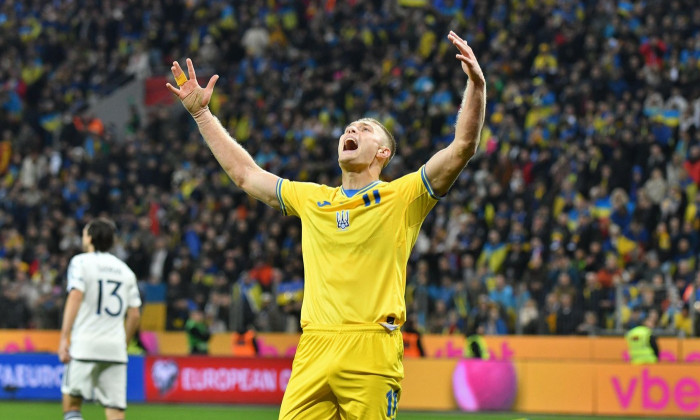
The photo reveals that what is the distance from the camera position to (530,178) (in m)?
21.0

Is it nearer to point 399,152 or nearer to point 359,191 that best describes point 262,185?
point 359,191

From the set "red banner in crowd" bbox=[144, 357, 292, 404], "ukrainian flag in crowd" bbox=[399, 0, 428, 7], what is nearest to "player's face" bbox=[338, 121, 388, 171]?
"red banner in crowd" bbox=[144, 357, 292, 404]

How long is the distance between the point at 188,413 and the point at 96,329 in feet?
22.9

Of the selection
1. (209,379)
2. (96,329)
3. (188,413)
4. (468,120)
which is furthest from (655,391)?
(468,120)

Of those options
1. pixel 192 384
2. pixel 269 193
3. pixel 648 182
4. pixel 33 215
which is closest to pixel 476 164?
pixel 648 182

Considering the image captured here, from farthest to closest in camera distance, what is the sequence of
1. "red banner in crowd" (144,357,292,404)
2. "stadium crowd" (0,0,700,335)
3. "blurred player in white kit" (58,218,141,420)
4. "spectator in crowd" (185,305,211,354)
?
1. "stadium crowd" (0,0,700,335)
2. "spectator in crowd" (185,305,211,354)
3. "red banner in crowd" (144,357,292,404)
4. "blurred player in white kit" (58,218,141,420)

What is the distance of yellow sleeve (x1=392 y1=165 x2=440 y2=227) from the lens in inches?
226

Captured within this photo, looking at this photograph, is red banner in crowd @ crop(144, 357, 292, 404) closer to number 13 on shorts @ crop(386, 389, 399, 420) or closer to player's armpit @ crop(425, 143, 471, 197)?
number 13 on shorts @ crop(386, 389, 399, 420)

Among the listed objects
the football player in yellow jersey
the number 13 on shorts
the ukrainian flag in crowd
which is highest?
the ukrainian flag in crowd

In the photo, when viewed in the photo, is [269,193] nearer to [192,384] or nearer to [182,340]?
[192,384]

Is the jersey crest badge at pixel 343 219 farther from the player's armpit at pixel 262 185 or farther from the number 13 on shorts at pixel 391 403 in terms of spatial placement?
the number 13 on shorts at pixel 391 403

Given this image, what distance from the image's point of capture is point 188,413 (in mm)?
16297

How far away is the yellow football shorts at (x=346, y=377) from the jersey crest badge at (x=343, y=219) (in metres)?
0.49

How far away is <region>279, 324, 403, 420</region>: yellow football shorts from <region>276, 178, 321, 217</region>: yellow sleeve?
688 mm
